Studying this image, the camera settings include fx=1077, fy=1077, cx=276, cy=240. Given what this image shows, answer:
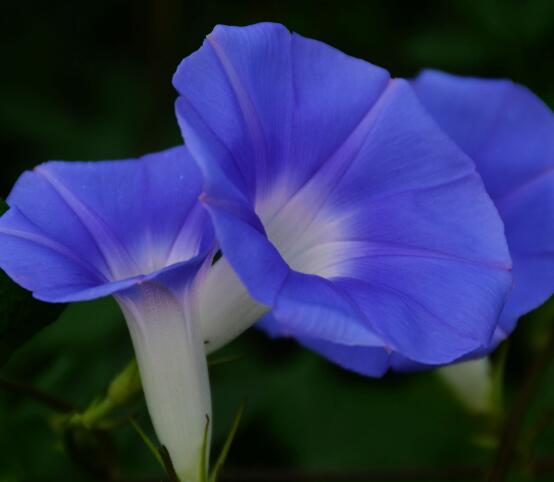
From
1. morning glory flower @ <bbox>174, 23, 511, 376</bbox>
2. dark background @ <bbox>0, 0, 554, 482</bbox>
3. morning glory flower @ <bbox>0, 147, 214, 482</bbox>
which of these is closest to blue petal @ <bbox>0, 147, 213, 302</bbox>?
morning glory flower @ <bbox>0, 147, 214, 482</bbox>

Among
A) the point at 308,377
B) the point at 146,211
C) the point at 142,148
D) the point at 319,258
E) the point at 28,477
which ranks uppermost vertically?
the point at 146,211

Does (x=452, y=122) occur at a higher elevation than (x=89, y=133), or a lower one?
higher

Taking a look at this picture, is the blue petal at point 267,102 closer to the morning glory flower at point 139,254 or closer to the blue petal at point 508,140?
the morning glory flower at point 139,254

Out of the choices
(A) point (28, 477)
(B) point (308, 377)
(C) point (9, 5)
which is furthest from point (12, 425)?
(C) point (9, 5)

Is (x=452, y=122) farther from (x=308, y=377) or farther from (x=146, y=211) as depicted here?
(x=308, y=377)

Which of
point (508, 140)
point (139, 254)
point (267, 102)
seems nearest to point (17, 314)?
point (139, 254)

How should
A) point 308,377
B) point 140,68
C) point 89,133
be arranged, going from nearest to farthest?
point 308,377 → point 89,133 → point 140,68

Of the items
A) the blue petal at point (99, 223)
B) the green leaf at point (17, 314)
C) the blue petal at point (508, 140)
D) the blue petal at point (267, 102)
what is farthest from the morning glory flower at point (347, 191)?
the blue petal at point (508, 140)
